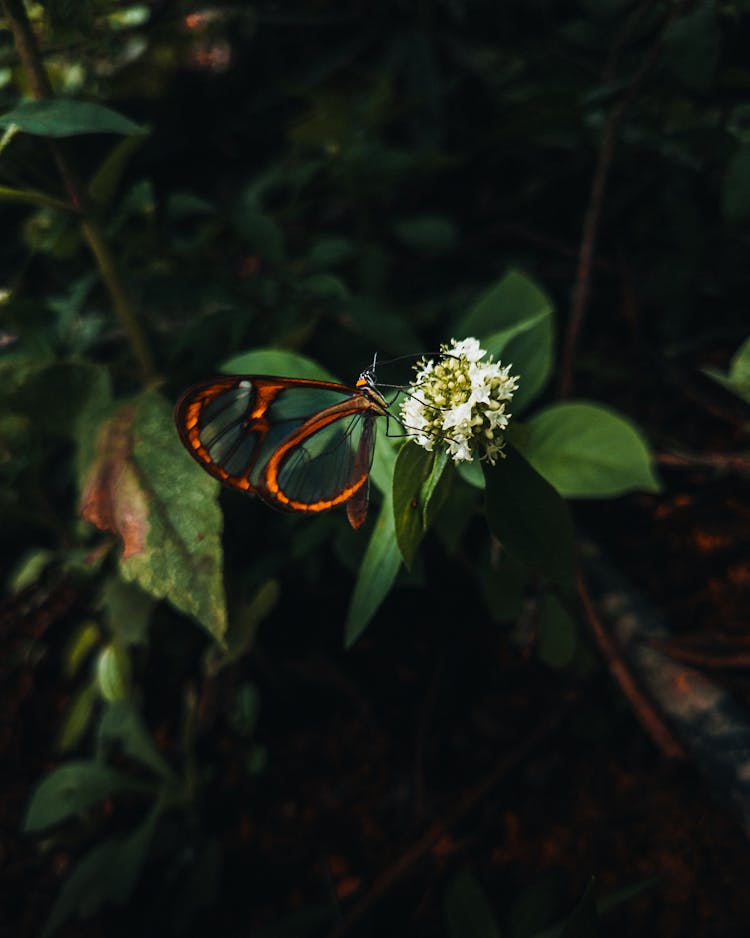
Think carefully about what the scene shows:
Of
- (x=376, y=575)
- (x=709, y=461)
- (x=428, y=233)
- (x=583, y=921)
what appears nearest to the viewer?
(x=583, y=921)

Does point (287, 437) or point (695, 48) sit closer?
point (287, 437)

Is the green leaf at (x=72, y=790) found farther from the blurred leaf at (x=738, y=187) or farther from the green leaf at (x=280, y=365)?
the blurred leaf at (x=738, y=187)

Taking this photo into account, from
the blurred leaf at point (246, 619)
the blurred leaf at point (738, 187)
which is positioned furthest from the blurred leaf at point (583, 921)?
the blurred leaf at point (738, 187)

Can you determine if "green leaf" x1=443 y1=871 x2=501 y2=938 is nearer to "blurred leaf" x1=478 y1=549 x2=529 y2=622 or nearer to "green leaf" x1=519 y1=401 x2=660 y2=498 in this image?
"blurred leaf" x1=478 y1=549 x2=529 y2=622

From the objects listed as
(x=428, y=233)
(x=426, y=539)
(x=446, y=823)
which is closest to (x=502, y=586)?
(x=426, y=539)

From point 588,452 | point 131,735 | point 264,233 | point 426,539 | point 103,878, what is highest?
point 264,233

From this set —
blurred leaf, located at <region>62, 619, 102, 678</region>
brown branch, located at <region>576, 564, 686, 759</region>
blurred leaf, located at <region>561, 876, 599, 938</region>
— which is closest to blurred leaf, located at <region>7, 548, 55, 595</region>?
blurred leaf, located at <region>62, 619, 102, 678</region>

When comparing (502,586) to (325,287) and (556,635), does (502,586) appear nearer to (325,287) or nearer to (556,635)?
(556,635)
